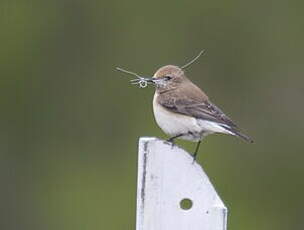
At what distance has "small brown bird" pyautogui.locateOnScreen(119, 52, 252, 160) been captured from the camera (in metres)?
7.29

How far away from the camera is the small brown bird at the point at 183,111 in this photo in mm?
7293

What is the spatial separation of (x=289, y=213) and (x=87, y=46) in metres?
3.21

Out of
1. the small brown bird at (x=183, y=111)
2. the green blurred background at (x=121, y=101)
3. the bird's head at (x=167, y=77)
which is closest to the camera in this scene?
the small brown bird at (x=183, y=111)

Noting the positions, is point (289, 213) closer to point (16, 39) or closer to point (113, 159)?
point (113, 159)

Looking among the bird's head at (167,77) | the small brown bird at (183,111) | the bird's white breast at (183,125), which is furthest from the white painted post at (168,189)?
the bird's head at (167,77)

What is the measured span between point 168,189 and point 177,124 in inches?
73.8

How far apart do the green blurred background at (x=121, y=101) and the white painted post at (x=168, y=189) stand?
9958mm

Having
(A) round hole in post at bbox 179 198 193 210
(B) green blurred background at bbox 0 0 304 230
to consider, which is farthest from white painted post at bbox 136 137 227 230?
(B) green blurred background at bbox 0 0 304 230

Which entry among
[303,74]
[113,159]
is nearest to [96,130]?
[113,159]

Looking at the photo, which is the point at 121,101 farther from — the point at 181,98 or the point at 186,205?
the point at 186,205

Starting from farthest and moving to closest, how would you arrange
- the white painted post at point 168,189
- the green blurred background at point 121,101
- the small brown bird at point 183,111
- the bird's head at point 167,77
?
the green blurred background at point 121,101, the bird's head at point 167,77, the small brown bird at point 183,111, the white painted post at point 168,189

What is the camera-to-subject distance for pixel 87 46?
55.2 feet

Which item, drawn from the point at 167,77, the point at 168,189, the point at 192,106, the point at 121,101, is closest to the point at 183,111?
the point at 192,106

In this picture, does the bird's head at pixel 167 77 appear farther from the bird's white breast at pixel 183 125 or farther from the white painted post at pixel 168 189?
the white painted post at pixel 168 189
